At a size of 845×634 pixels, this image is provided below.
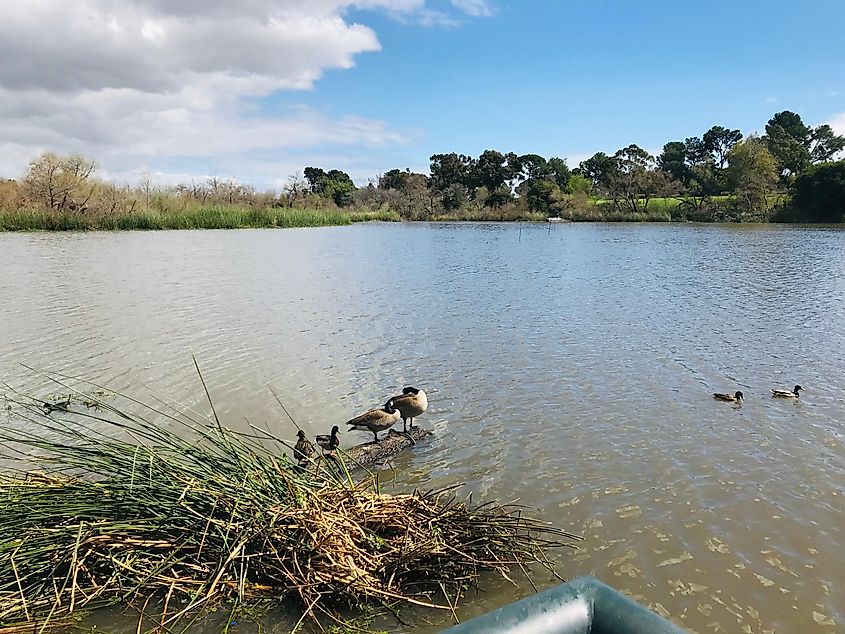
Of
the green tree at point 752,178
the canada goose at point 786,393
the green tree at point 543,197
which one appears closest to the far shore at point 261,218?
the green tree at point 543,197

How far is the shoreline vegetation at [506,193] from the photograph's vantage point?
40.5 meters

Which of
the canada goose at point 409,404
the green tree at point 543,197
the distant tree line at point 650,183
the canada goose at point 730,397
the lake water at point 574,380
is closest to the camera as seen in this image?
the lake water at point 574,380

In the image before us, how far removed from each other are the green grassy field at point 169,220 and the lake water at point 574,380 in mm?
19651

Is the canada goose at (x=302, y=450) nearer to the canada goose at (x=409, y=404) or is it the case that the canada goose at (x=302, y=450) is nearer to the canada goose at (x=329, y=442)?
the canada goose at (x=329, y=442)

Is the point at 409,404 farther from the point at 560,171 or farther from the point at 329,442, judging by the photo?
the point at 560,171

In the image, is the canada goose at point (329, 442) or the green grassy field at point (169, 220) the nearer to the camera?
the canada goose at point (329, 442)

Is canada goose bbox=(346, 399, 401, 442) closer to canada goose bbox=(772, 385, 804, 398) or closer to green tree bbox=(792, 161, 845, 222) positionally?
canada goose bbox=(772, 385, 804, 398)

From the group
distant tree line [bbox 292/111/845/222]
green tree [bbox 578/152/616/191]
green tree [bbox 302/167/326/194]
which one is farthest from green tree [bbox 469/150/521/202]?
green tree [bbox 302/167/326/194]

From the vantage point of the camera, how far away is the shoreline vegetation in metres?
40.5

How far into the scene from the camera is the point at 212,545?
3.56 metres

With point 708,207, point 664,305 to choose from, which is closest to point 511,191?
point 708,207

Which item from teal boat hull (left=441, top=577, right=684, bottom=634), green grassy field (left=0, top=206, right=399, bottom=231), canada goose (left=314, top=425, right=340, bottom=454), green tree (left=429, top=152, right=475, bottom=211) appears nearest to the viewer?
teal boat hull (left=441, top=577, right=684, bottom=634)

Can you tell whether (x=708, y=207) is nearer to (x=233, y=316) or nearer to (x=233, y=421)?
(x=233, y=316)

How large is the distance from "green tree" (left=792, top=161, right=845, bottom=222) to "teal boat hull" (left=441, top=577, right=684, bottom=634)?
6114cm
